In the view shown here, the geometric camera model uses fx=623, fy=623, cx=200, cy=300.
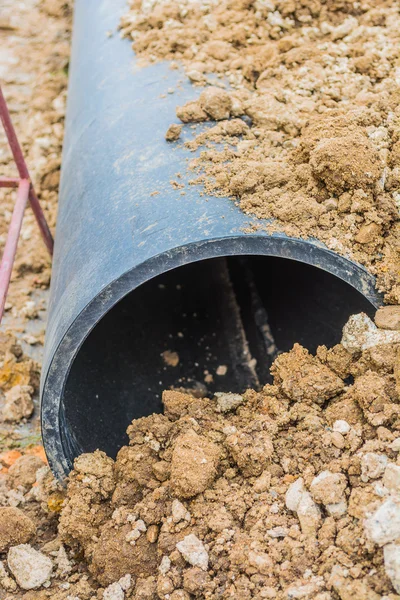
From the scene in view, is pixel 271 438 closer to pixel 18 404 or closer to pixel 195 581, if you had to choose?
pixel 195 581

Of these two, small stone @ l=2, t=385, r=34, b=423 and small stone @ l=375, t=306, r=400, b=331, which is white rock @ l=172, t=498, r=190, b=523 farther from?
small stone @ l=2, t=385, r=34, b=423

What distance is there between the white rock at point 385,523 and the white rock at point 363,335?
19.8 inches

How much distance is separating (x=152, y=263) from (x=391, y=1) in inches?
70.6

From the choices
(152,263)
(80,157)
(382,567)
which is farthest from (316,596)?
(80,157)

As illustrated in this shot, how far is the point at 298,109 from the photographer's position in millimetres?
2193

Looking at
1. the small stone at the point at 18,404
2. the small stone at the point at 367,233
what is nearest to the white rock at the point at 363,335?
the small stone at the point at 367,233

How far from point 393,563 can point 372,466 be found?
9.6 inches

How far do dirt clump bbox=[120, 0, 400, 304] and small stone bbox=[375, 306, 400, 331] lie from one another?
0.09ft

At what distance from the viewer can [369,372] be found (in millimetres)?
1794

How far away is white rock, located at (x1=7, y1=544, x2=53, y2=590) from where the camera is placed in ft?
5.85

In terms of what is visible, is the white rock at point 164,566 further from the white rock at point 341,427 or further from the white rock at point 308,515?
the white rock at point 341,427

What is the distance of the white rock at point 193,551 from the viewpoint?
1621 mm

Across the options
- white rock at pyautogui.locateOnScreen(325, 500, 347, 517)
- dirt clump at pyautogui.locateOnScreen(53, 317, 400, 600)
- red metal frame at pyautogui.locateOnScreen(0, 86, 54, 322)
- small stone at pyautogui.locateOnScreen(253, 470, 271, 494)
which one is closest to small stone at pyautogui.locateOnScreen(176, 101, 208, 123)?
red metal frame at pyautogui.locateOnScreen(0, 86, 54, 322)

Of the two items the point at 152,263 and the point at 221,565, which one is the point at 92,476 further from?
the point at 152,263
